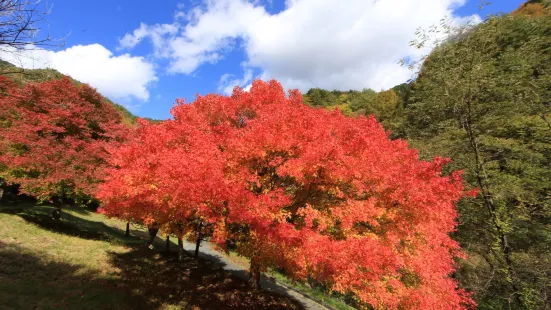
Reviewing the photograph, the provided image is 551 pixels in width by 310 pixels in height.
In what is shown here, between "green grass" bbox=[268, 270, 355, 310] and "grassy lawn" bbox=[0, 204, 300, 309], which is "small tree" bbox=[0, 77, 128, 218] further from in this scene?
"green grass" bbox=[268, 270, 355, 310]

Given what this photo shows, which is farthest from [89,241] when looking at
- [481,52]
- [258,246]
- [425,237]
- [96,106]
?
[481,52]

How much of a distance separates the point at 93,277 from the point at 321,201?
13213 mm

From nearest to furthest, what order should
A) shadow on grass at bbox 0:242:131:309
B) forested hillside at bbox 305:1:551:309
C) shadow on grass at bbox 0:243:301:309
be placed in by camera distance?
1. shadow on grass at bbox 0:242:131:309
2. shadow on grass at bbox 0:243:301:309
3. forested hillside at bbox 305:1:551:309

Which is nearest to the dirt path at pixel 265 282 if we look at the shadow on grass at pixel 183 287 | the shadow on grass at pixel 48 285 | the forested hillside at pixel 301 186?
the shadow on grass at pixel 183 287

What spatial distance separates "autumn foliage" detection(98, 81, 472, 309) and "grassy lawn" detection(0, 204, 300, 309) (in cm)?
479

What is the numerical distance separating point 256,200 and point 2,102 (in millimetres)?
23118

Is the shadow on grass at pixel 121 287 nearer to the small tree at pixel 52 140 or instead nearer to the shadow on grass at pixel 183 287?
the shadow on grass at pixel 183 287

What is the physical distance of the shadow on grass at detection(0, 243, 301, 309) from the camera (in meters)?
11.5

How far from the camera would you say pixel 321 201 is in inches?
444

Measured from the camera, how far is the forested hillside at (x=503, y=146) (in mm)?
14602

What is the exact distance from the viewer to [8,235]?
54.6 ft

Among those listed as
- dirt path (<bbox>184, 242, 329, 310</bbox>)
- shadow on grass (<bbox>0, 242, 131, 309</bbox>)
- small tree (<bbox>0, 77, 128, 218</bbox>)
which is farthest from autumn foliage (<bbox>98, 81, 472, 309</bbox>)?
dirt path (<bbox>184, 242, 329, 310</bbox>)

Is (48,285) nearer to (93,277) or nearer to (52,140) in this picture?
(93,277)

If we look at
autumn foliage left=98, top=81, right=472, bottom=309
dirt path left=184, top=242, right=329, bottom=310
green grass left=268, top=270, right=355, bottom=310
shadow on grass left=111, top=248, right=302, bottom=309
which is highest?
autumn foliage left=98, top=81, right=472, bottom=309
